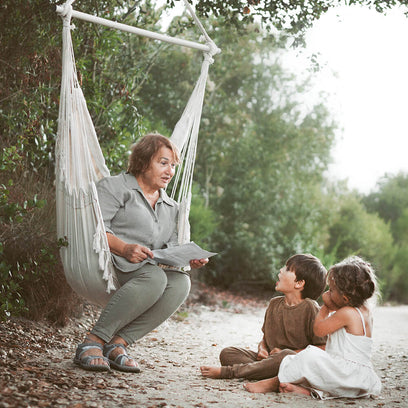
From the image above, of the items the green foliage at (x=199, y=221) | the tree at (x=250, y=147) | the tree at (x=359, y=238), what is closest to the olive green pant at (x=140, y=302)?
the green foliage at (x=199, y=221)

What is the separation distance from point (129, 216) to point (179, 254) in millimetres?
274

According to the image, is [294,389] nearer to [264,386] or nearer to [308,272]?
[264,386]

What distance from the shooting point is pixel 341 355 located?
211cm

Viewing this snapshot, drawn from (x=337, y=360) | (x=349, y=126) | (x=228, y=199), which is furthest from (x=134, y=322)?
(x=349, y=126)

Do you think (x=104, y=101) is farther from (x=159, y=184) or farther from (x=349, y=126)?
(x=349, y=126)

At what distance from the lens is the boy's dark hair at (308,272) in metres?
2.33

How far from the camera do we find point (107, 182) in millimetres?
2416

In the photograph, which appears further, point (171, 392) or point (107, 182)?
point (107, 182)

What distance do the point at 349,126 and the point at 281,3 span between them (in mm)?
5127

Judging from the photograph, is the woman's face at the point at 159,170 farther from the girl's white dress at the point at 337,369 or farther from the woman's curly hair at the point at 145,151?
the girl's white dress at the point at 337,369

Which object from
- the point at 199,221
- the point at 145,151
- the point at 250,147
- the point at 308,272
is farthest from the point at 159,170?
the point at 250,147

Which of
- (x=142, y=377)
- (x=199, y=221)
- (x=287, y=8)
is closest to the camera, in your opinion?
(x=142, y=377)

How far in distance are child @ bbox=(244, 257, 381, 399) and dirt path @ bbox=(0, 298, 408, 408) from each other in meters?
0.05

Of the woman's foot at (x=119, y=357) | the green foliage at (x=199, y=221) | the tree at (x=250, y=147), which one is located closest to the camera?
the woman's foot at (x=119, y=357)
